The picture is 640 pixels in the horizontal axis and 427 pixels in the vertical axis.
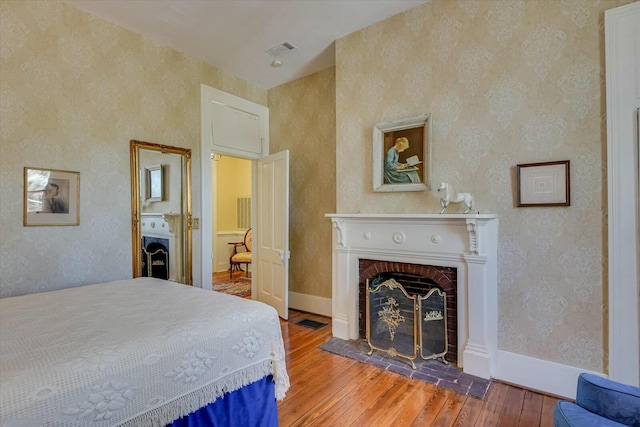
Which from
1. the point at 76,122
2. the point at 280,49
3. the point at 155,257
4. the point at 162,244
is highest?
the point at 280,49

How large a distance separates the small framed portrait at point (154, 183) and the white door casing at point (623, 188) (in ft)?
12.3

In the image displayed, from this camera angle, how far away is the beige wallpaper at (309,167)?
3.85 m

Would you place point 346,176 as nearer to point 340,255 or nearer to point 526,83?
point 340,255

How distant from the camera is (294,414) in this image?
1.96 meters

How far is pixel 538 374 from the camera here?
221 centimetres

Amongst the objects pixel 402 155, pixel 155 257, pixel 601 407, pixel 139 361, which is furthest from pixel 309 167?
pixel 601 407

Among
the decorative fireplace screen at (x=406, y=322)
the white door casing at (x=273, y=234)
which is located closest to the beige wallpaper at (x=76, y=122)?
the white door casing at (x=273, y=234)

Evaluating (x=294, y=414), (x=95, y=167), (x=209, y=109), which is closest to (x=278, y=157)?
(x=209, y=109)

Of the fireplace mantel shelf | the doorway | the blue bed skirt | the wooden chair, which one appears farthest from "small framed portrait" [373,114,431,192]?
the doorway

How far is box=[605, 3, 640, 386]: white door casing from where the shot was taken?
1.93m

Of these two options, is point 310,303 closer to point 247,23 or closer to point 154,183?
point 154,183

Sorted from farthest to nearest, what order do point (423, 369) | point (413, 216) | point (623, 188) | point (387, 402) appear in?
1. point (413, 216)
2. point (423, 369)
3. point (387, 402)
4. point (623, 188)

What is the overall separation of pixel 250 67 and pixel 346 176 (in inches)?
75.2

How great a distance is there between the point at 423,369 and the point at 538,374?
79 cm
